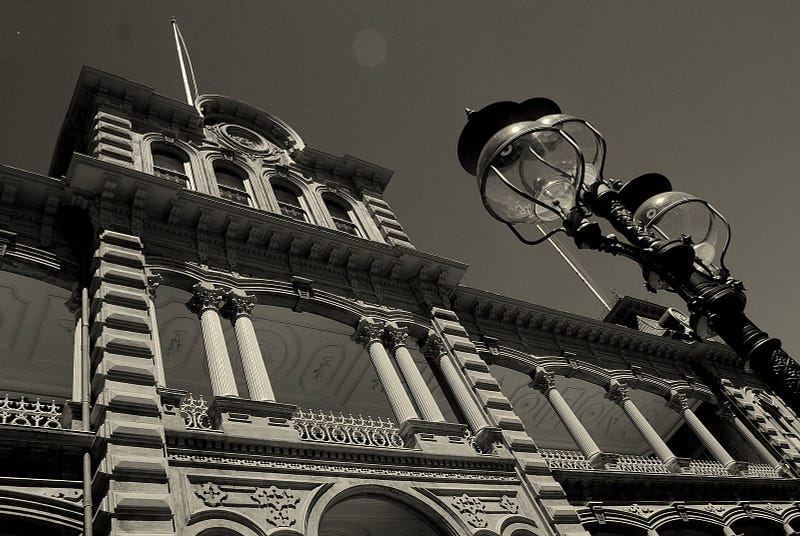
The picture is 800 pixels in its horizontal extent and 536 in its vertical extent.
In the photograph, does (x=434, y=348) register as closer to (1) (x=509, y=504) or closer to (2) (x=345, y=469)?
(1) (x=509, y=504)

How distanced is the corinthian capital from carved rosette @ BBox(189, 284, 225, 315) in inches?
136

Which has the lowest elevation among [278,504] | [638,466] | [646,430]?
[278,504]

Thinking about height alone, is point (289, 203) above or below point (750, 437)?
above

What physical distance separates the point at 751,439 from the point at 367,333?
15054mm

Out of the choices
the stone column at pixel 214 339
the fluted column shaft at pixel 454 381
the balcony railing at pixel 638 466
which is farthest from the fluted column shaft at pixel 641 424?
the stone column at pixel 214 339

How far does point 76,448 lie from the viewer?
359 inches

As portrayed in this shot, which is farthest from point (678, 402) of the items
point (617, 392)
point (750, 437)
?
point (617, 392)

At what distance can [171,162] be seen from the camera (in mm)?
17656

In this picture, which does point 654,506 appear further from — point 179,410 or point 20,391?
point 20,391

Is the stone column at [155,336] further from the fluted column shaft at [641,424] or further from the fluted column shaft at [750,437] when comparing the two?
the fluted column shaft at [750,437]

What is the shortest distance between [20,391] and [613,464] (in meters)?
15.0

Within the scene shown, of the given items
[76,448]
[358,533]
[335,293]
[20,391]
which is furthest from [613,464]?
[20,391]

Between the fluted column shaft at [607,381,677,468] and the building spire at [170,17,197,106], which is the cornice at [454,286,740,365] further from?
the building spire at [170,17,197,106]

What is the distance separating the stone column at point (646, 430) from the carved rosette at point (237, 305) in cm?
1241
